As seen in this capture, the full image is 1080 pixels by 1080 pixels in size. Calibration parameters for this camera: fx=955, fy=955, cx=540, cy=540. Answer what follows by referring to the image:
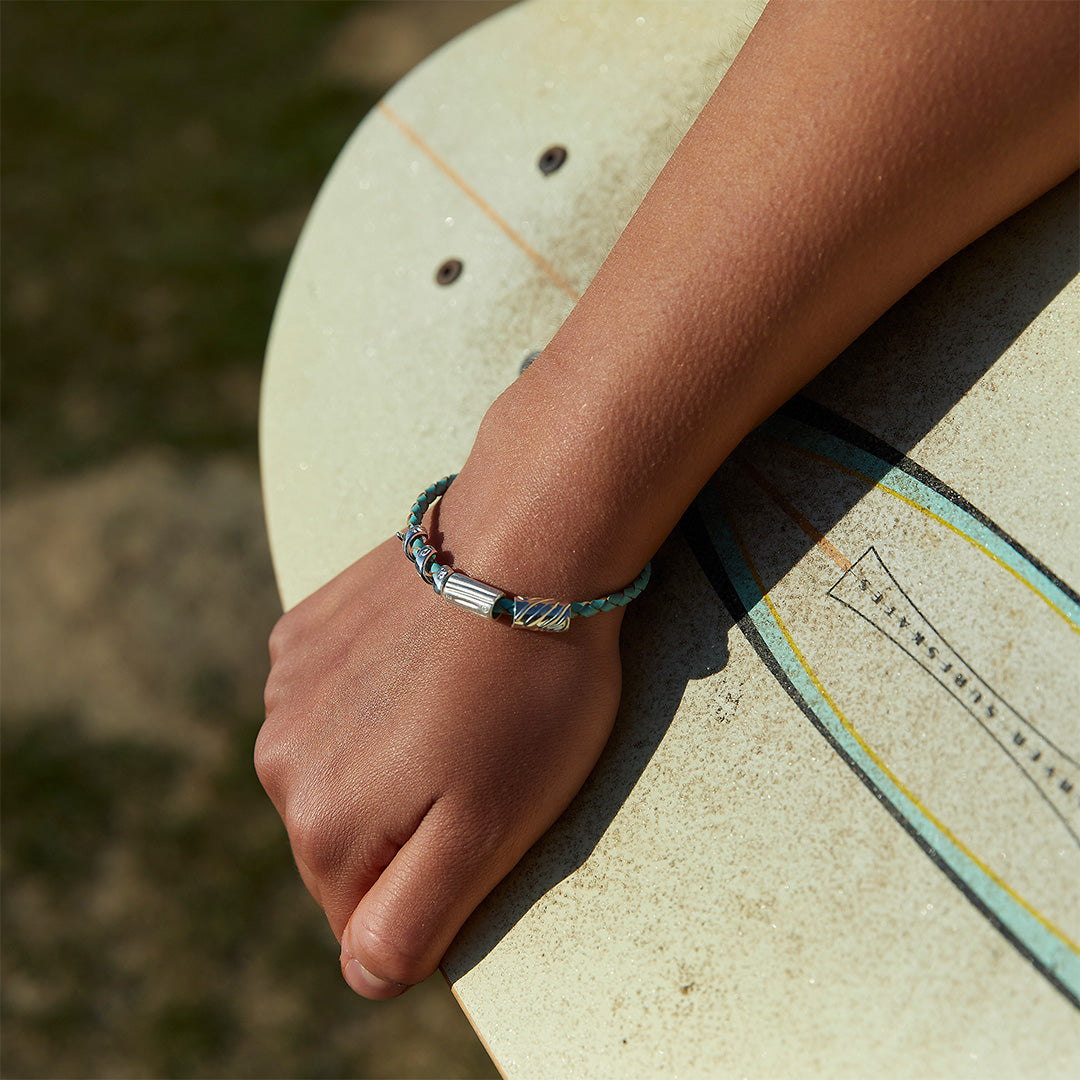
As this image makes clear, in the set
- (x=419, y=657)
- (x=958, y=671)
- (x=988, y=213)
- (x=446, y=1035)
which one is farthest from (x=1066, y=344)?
(x=446, y=1035)

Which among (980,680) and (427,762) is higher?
(427,762)

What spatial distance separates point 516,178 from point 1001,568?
73 cm

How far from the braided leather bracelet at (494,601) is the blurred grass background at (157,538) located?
113 cm

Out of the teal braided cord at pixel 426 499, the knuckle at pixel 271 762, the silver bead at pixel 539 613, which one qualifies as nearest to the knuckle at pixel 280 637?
the knuckle at pixel 271 762

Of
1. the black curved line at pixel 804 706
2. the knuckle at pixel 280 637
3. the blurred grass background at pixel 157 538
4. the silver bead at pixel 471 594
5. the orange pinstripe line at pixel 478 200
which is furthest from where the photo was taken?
the blurred grass background at pixel 157 538

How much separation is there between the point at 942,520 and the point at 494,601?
371 millimetres

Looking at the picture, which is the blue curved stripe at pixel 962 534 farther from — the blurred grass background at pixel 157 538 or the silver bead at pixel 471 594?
the blurred grass background at pixel 157 538

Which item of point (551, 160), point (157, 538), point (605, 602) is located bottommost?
point (157, 538)

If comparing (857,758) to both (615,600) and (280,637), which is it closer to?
(615,600)

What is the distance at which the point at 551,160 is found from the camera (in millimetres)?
1143

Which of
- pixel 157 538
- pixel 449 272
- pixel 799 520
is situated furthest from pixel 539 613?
pixel 157 538

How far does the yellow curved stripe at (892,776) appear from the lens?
667mm

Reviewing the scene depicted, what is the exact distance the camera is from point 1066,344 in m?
0.77

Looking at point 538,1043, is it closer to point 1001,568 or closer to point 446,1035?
point 1001,568
